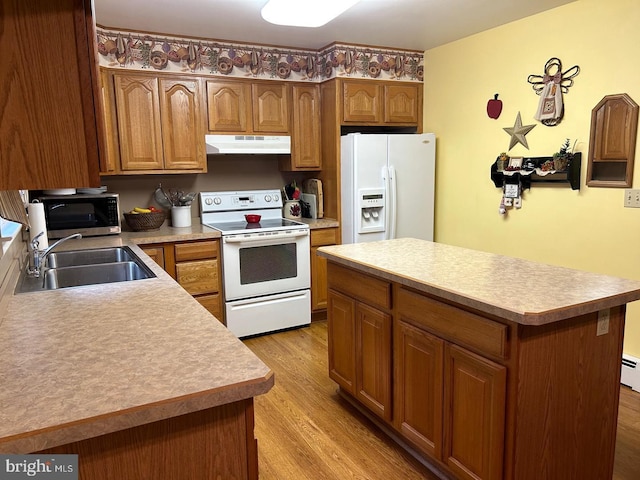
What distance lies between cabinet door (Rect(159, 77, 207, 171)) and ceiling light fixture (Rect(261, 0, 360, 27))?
51.2 inches

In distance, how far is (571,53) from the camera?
9.88 feet

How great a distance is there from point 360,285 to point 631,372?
181cm

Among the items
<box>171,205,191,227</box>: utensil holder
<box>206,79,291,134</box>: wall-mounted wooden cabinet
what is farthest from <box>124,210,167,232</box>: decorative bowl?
<box>206,79,291,134</box>: wall-mounted wooden cabinet

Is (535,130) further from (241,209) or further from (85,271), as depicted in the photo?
(85,271)

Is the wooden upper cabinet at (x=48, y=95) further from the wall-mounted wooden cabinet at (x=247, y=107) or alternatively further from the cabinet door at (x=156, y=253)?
the wall-mounted wooden cabinet at (x=247, y=107)

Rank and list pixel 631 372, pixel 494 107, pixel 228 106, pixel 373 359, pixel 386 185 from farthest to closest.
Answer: pixel 386 185
pixel 228 106
pixel 494 107
pixel 631 372
pixel 373 359

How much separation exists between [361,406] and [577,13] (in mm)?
2695

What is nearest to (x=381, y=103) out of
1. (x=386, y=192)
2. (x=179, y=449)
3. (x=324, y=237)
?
(x=386, y=192)

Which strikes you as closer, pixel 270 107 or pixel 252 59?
pixel 252 59

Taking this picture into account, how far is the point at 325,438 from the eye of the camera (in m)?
2.39

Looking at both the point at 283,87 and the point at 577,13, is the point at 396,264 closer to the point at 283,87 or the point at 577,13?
the point at 577,13

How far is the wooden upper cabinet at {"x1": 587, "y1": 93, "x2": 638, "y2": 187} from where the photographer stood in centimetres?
275

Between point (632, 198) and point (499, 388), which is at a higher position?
point (632, 198)

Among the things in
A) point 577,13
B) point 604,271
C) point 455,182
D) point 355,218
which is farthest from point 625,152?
point 355,218
